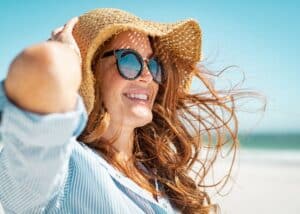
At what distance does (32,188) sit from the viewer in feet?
4.91

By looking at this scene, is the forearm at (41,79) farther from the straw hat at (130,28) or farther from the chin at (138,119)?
the chin at (138,119)

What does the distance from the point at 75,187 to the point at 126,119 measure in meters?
0.71

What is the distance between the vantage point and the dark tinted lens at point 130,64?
248 cm

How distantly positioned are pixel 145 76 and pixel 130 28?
0.27m

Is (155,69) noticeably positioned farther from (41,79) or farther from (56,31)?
(41,79)

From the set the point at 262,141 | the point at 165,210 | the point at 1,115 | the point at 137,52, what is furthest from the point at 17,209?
the point at 262,141

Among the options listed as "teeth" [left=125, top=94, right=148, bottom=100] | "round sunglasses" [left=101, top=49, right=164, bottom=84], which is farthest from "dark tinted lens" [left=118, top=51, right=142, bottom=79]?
"teeth" [left=125, top=94, right=148, bottom=100]

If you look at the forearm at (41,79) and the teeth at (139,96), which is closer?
the forearm at (41,79)

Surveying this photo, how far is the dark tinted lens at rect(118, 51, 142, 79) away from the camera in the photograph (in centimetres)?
248

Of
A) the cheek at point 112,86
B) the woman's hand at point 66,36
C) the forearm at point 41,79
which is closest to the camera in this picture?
the forearm at point 41,79

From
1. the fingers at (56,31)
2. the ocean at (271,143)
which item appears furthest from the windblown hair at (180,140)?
the ocean at (271,143)

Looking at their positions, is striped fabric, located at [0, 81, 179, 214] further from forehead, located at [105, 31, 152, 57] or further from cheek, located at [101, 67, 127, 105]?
forehead, located at [105, 31, 152, 57]

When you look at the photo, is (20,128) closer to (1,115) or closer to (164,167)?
(1,115)

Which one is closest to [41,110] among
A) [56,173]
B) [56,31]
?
[56,173]
